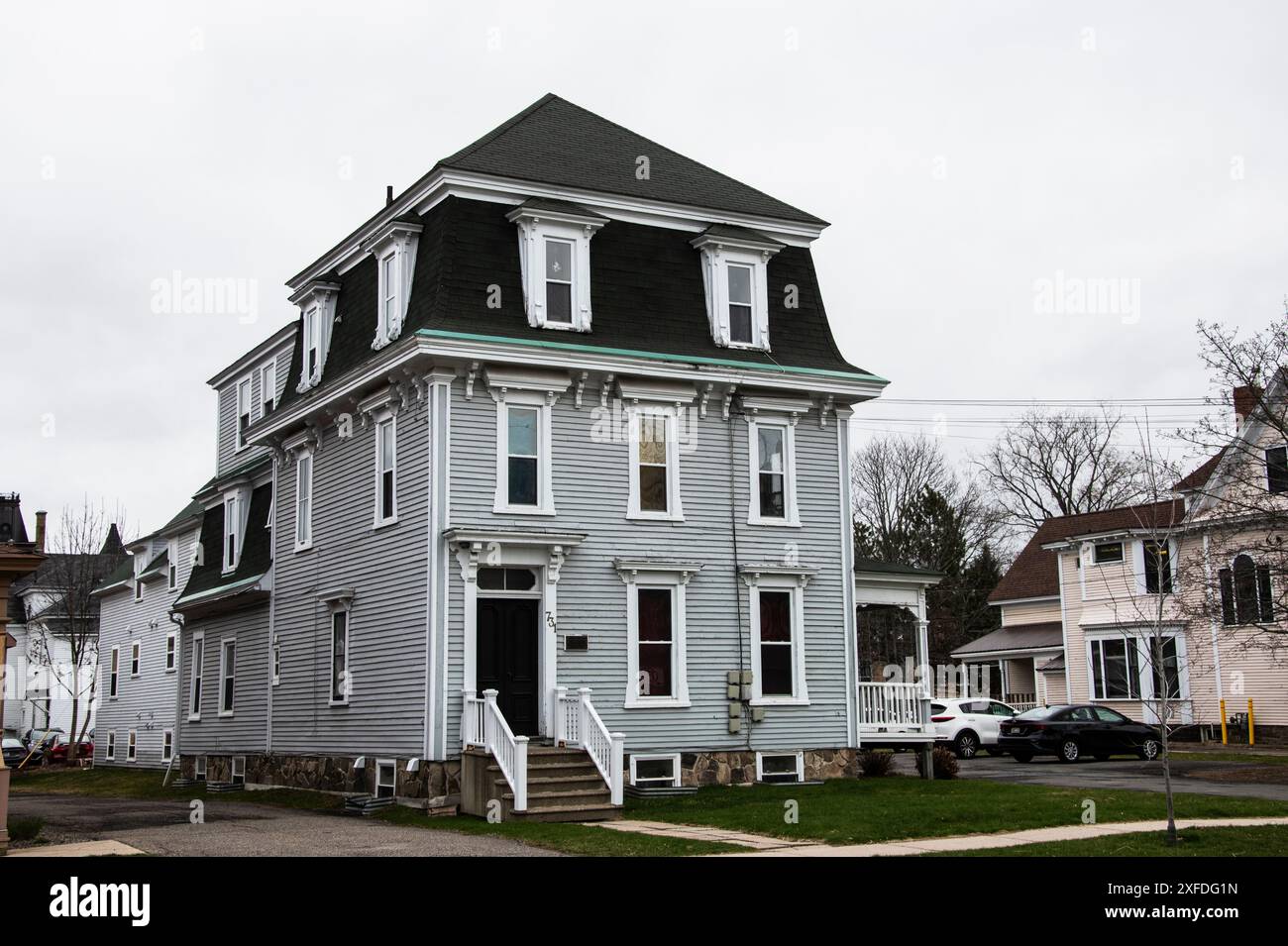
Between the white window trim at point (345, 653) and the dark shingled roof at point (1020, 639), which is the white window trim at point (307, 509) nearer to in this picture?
the white window trim at point (345, 653)

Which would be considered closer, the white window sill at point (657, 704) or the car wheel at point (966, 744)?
the white window sill at point (657, 704)

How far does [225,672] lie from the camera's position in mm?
32438

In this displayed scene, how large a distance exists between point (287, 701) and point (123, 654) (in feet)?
78.4

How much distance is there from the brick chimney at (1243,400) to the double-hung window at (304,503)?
68.9ft

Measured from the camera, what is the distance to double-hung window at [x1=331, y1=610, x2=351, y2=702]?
25.2m

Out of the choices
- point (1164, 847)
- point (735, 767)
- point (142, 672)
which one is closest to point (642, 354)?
point (735, 767)

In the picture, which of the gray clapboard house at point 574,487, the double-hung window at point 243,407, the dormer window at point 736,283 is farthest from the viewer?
the double-hung window at point 243,407

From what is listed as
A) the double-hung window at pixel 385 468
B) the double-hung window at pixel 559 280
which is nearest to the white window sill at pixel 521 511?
the double-hung window at pixel 385 468

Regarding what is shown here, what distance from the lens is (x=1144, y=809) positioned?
64.3 feet

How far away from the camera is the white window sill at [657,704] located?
2341cm

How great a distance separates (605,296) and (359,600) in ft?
23.3

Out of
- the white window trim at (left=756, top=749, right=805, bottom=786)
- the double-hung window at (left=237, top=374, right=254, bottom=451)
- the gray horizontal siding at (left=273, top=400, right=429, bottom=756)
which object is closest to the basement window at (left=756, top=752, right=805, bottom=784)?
the white window trim at (left=756, top=749, right=805, bottom=786)

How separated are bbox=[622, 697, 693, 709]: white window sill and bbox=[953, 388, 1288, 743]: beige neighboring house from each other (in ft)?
48.1
